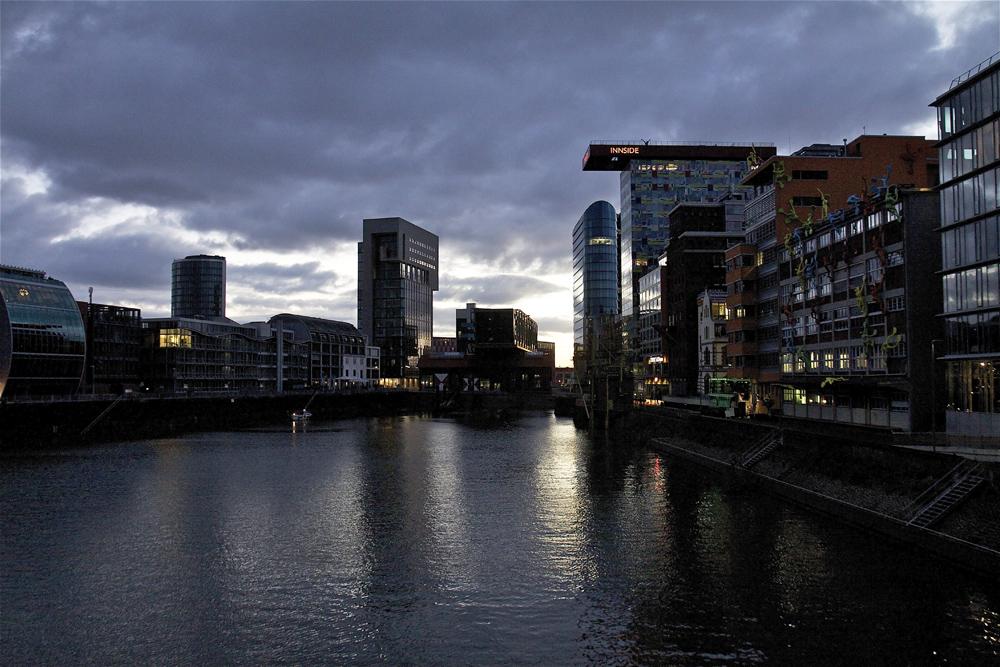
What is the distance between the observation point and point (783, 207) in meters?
81.8

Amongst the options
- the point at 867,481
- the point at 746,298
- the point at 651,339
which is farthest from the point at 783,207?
the point at 651,339

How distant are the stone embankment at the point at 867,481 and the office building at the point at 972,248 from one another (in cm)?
718

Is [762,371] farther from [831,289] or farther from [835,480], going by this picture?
[835,480]

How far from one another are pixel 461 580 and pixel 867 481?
25489 millimetres

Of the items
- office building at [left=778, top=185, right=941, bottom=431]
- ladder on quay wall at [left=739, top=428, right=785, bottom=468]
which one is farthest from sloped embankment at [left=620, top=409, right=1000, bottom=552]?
office building at [left=778, top=185, right=941, bottom=431]

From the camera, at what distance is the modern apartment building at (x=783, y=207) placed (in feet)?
266

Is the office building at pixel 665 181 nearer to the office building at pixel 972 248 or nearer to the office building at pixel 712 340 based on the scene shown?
the office building at pixel 712 340

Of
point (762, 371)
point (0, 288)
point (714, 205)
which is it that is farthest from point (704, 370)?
point (0, 288)

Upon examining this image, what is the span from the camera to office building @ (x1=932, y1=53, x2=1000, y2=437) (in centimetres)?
4612

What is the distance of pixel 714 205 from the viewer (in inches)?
4803

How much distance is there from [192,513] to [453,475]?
2477cm

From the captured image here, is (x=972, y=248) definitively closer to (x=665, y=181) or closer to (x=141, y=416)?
(x=141, y=416)

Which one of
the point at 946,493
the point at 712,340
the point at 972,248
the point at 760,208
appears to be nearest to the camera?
the point at 946,493

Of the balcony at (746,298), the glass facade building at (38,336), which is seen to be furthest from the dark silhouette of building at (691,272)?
the glass facade building at (38,336)
